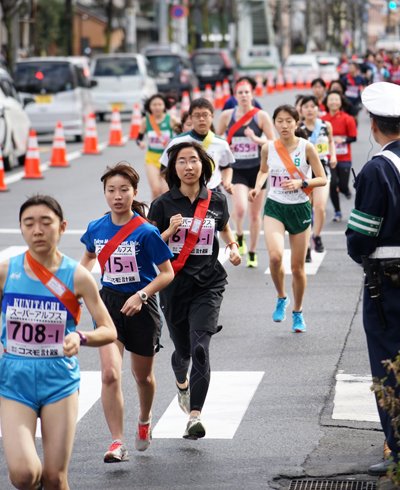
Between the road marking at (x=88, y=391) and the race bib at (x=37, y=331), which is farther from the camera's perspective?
the road marking at (x=88, y=391)

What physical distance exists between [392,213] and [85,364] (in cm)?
352

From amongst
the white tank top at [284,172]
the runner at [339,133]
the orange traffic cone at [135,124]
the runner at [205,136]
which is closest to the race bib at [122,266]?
the white tank top at [284,172]

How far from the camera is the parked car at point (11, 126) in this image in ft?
59.1

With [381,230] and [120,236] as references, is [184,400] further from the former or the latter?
[381,230]

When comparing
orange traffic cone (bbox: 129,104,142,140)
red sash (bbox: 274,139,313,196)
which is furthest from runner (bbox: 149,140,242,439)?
orange traffic cone (bbox: 129,104,142,140)

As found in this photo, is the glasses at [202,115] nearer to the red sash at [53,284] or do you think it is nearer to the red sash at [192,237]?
the red sash at [192,237]

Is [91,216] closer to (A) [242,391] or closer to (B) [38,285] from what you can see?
(A) [242,391]

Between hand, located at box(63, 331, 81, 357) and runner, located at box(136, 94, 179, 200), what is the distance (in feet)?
27.8

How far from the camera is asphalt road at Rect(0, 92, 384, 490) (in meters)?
5.24

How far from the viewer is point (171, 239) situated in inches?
235

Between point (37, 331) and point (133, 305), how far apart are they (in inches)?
39.4

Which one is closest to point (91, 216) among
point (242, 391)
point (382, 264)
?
point (242, 391)

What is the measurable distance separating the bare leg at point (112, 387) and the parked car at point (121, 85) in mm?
23257

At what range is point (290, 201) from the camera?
8336 mm
